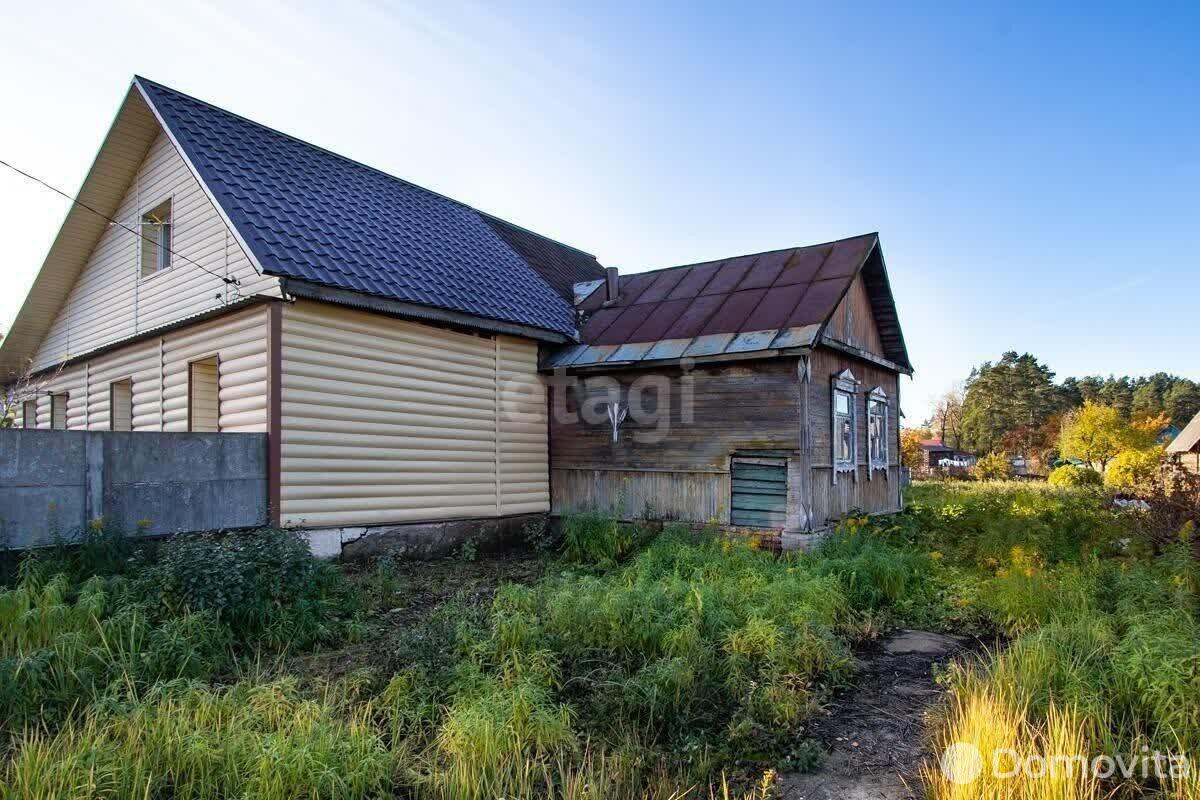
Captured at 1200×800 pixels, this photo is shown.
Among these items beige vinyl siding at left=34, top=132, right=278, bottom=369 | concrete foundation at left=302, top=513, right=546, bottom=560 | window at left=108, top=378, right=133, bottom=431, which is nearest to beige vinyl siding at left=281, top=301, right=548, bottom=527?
concrete foundation at left=302, top=513, right=546, bottom=560

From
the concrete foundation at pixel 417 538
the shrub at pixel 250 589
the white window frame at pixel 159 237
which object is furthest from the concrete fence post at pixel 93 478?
the white window frame at pixel 159 237

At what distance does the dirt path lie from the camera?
3.74m

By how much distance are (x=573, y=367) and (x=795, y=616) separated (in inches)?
271

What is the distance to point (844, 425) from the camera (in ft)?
39.5

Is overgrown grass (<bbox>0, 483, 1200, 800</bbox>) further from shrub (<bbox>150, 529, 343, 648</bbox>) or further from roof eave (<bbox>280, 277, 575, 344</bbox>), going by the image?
roof eave (<bbox>280, 277, 575, 344</bbox>)

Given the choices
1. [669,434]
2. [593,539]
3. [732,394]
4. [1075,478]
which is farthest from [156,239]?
[1075,478]

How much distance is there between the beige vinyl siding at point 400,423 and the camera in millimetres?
8906

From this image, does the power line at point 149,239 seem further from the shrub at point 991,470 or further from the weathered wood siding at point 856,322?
the shrub at point 991,470

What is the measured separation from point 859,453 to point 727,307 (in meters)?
3.84

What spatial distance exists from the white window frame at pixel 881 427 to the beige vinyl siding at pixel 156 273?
10522 millimetres

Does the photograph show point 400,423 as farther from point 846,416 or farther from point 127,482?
point 846,416

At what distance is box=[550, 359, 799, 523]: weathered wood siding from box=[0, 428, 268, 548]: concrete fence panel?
5265mm

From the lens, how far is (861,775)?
3879mm

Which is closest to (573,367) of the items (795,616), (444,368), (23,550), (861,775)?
(444,368)
